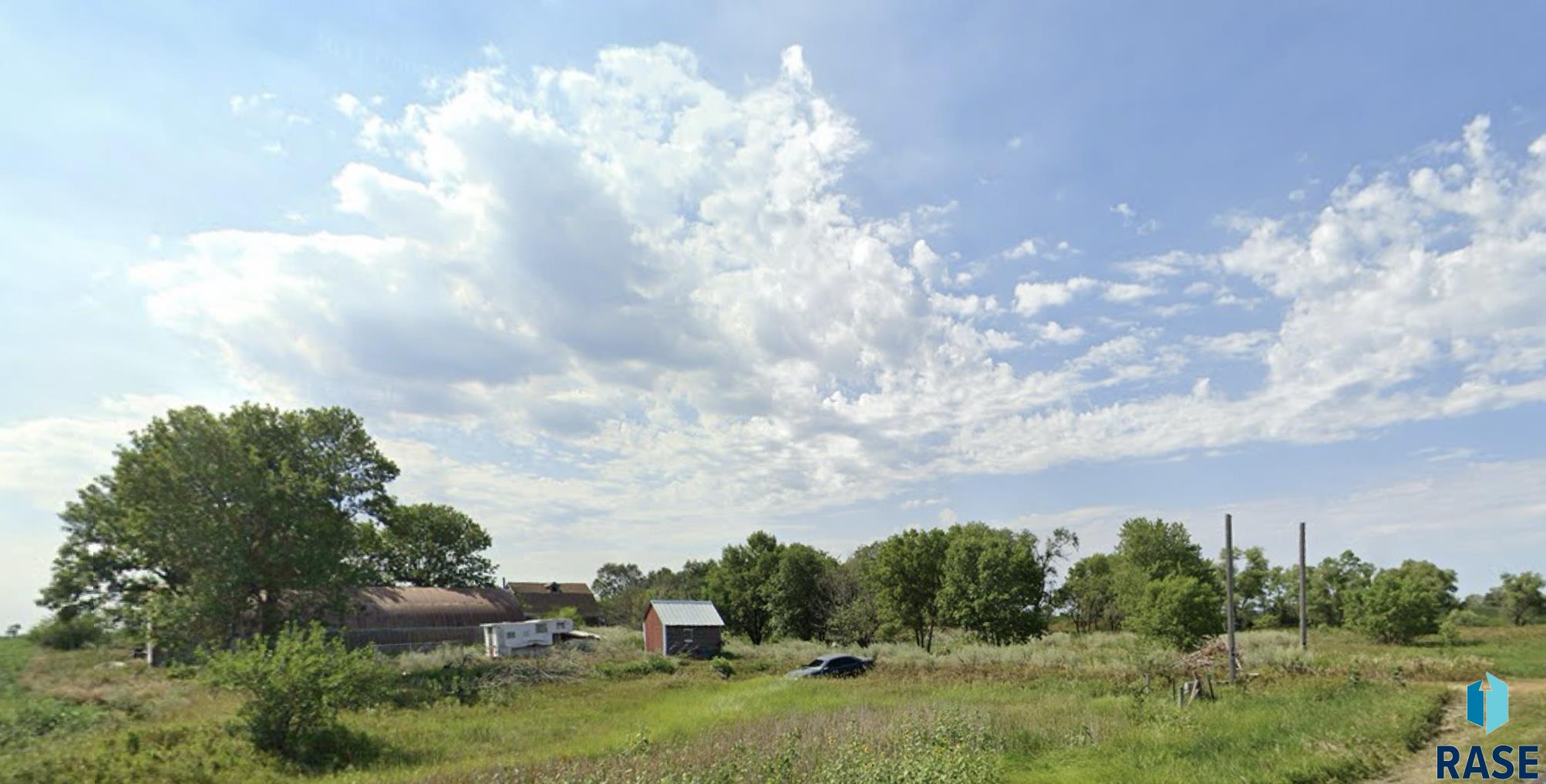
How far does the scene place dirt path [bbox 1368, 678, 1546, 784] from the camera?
14.5 metres

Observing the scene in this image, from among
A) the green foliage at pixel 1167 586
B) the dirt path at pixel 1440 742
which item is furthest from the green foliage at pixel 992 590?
the dirt path at pixel 1440 742

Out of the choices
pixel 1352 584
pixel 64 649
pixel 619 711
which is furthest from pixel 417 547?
pixel 1352 584

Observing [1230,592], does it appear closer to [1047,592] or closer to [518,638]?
[518,638]

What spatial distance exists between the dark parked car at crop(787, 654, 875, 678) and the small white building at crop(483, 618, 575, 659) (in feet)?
71.4

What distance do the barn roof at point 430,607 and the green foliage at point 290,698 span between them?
29.0 meters

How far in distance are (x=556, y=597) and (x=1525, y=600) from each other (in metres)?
110

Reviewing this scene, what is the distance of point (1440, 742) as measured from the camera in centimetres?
1761

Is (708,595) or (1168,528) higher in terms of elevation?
(1168,528)

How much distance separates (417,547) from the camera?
82.1 metres

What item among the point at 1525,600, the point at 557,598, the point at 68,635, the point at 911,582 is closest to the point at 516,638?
the point at 911,582

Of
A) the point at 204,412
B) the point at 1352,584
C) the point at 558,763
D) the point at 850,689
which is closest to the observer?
the point at 558,763

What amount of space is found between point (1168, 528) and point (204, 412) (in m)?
65.3

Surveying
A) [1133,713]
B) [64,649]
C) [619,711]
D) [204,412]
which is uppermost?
[204,412]

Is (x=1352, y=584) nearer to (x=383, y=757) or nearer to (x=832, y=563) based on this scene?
(x=832, y=563)
